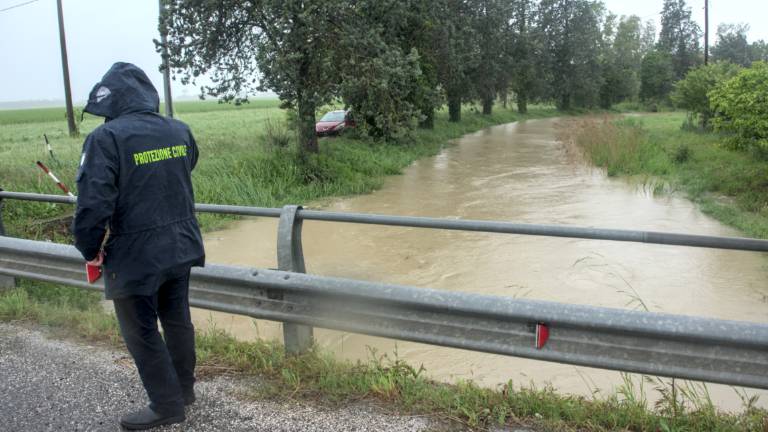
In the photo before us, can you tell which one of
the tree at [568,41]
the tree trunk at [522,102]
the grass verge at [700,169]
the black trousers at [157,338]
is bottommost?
the grass verge at [700,169]

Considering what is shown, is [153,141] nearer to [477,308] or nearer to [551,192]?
[477,308]

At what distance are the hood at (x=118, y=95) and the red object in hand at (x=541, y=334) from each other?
2.23m

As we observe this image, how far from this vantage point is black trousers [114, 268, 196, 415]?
10.8 ft

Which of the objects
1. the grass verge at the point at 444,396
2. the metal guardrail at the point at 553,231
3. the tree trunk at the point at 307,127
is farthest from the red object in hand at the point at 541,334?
the tree trunk at the point at 307,127

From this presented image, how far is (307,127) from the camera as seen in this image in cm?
1794

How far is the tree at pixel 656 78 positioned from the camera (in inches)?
2928

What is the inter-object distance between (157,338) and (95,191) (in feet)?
2.79

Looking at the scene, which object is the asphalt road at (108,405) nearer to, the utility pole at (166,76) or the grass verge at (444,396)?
the grass verge at (444,396)

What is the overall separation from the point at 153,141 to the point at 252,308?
123 centimetres

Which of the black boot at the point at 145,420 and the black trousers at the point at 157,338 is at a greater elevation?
the black trousers at the point at 157,338

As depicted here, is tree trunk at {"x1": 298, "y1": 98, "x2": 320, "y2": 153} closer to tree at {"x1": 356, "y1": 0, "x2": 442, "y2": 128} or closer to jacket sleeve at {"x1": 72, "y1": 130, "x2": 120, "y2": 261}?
tree at {"x1": 356, "y1": 0, "x2": 442, "y2": 128}

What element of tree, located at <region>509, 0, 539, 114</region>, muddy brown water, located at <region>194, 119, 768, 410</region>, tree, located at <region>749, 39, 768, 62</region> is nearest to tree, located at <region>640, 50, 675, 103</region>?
tree, located at <region>749, 39, 768, 62</region>

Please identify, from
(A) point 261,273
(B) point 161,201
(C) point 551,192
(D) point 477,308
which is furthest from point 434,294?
(C) point 551,192

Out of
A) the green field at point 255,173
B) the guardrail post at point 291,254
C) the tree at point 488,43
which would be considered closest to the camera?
the guardrail post at point 291,254
